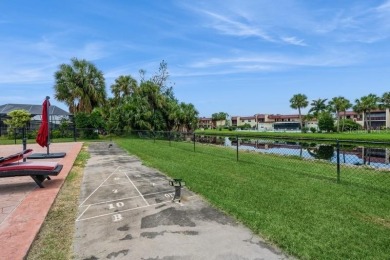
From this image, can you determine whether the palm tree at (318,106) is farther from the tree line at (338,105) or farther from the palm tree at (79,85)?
the palm tree at (79,85)

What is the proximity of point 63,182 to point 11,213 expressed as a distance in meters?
3.00

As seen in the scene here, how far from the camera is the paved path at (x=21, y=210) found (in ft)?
13.8

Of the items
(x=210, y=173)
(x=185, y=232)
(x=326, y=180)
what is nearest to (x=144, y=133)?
(x=210, y=173)

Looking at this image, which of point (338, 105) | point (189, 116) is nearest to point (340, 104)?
point (338, 105)

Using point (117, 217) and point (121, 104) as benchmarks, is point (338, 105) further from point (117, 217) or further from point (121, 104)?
point (117, 217)

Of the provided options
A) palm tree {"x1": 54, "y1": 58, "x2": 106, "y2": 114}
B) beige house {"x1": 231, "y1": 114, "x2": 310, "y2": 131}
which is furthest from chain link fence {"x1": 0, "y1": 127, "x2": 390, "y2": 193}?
beige house {"x1": 231, "y1": 114, "x2": 310, "y2": 131}

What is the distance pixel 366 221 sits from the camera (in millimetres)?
5105

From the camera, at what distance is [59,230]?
4.94 m

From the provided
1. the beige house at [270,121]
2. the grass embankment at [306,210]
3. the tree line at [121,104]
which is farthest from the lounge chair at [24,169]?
the beige house at [270,121]

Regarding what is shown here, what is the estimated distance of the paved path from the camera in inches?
166

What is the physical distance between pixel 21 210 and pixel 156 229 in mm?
2985

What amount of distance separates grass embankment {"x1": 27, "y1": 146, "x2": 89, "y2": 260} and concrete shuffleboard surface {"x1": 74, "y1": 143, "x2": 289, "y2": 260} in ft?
0.47

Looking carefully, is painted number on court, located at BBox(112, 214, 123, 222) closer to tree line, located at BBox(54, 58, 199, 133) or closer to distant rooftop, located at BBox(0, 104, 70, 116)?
tree line, located at BBox(54, 58, 199, 133)

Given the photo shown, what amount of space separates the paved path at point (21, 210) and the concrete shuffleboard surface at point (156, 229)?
0.68 m
